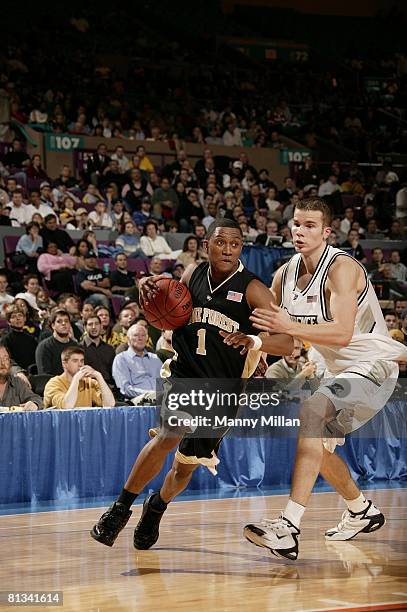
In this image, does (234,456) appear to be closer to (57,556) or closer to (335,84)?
(57,556)

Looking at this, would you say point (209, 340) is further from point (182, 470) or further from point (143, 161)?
point (143, 161)

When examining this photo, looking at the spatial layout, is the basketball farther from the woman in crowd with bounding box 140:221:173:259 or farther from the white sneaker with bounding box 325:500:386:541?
the woman in crowd with bounding box 140:221:173:259

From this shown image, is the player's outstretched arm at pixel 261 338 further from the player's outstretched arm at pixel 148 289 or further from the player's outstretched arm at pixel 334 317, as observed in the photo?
the player's outstretched arm at pixel 148 289

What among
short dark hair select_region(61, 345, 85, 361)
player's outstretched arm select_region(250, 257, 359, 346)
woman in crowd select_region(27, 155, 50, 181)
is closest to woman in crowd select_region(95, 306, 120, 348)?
short dark hair select_region(61, 345, 85, 361)

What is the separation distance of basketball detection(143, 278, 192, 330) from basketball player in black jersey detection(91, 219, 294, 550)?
51 millimetres

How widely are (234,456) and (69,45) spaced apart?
1479 centimetres

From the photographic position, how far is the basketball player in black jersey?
5.64m

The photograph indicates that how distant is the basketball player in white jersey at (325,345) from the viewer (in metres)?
5.37

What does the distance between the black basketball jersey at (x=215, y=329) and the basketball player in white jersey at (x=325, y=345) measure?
0.25 metres

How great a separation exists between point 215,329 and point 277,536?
1.20m

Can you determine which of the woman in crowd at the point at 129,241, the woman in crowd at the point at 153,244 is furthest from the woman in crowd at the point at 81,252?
the woman in crowd at the point at 153,244

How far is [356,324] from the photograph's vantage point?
5.94 m

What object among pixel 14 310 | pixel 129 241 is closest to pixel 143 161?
pixel 129 241

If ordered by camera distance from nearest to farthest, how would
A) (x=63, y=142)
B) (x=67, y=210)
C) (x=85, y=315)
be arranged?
1. (x=85, y=315)
2. (x=67, y=210)
3. (x=63, y=142)
